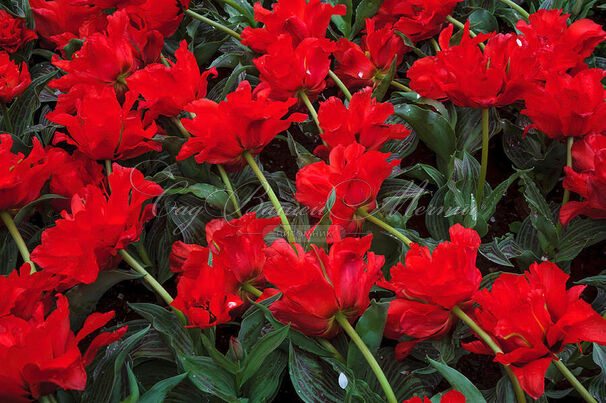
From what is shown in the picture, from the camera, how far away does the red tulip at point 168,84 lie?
93 centimetres

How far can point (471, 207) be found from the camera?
36.2 inches

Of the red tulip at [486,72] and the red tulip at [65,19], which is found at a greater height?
the red tulip at [486,72]

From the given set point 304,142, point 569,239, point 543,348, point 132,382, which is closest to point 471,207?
point 569,239

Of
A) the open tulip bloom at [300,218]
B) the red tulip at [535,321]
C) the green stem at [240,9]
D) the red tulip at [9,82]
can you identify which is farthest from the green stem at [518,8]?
the red tulip at [9,82]

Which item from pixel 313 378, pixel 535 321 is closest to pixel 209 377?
pixel 313 378

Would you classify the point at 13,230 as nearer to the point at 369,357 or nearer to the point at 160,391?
the point at 160,391

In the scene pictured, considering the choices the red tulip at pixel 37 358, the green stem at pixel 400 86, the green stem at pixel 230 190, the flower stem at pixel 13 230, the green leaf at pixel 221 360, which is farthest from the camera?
the green stem at pixel 400 86

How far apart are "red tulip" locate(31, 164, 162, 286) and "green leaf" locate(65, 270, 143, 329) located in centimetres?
3

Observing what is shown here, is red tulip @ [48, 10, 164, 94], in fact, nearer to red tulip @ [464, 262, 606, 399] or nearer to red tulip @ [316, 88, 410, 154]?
red tulip @ [316, 88, 410, 154]

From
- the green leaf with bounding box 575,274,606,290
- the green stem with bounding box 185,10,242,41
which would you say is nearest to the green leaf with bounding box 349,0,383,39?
the green stem with bounding box 185,10,242,41

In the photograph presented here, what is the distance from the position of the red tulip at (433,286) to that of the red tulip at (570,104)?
11.8 inches

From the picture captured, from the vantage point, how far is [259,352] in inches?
28.2

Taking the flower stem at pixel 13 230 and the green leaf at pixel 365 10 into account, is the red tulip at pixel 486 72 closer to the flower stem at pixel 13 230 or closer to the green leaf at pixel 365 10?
the green leaf at pixel 365 10

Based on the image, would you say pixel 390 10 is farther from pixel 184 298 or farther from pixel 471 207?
pixel 184 298
